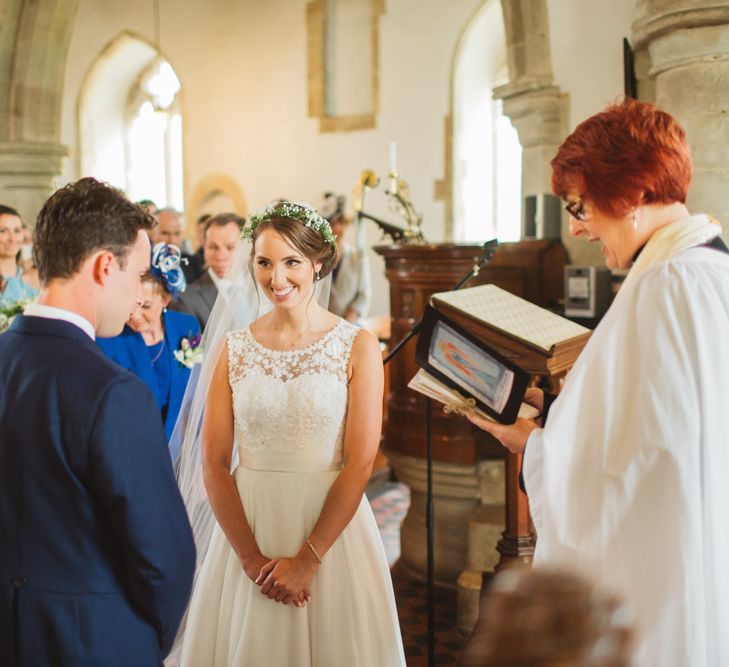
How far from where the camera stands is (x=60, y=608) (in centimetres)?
142

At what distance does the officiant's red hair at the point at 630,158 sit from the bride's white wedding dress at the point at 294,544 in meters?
0.87

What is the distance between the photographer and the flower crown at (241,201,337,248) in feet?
7.78

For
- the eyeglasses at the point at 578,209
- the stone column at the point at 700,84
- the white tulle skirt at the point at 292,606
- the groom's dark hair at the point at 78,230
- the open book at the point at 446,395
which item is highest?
the stone column at the point at 700,84

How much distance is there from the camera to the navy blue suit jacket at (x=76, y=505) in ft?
4.51

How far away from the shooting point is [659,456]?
60.1 inches

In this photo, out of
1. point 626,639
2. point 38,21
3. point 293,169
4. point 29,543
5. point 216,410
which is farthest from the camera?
point 293,169

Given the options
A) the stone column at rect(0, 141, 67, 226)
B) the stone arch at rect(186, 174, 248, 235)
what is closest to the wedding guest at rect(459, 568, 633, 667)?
the stone column at rect(0, 141, 67, 226)

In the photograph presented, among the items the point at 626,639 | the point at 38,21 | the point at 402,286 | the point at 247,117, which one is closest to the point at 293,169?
the point at 247,117

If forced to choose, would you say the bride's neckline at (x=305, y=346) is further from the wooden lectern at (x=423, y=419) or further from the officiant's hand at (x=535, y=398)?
the wooden lectern at (x=423, y=419)

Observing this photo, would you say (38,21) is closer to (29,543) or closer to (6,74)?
(6,74)

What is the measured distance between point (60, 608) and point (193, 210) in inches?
Answer: 418

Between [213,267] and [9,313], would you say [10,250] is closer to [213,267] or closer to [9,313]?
[213,267]

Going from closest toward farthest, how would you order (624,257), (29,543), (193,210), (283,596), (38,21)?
(29,543), (624,257), (283,596), (38,21), (193,210)

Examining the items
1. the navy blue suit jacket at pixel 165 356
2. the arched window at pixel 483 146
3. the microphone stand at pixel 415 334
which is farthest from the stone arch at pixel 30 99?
the navy blue suit jacket at pixel 165 356
